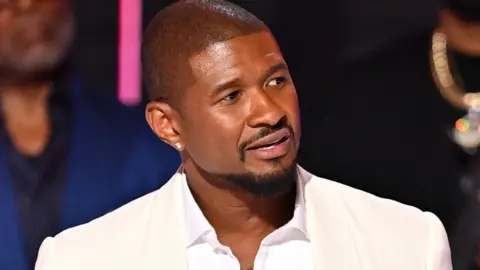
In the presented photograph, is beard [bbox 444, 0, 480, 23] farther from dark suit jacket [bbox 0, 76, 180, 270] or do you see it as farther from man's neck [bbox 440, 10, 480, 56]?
dark suit jacket [bbox 0, 76, 180, 270]

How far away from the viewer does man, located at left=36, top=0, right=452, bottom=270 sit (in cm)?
105

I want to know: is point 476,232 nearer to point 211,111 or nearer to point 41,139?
point 211,111

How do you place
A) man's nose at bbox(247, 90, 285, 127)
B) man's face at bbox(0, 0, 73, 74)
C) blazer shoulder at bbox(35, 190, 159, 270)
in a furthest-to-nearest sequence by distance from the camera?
man's face at bbox(0, 0, 73, 74), blazer shoulder at bbox(35, 190, 159, 270), man's nose at bbox(247, 90, 285, 127)

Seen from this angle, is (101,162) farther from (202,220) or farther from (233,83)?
(233,83)

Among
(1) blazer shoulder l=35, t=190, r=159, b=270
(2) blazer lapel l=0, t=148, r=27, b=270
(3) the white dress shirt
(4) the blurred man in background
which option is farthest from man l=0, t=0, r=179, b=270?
(4) the blurred man in background

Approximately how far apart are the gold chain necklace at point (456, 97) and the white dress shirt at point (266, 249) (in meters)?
0.63

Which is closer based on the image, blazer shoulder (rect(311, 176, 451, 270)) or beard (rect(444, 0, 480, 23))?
blazer shoulder (rect(311, 176, 451, 270))

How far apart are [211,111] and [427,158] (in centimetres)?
73

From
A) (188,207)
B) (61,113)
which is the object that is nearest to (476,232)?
(188,207)

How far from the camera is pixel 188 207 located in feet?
3.77

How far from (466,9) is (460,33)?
6 cm

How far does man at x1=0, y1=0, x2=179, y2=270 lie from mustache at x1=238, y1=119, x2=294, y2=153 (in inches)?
23.5

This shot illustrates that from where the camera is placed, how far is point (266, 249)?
3.65ft

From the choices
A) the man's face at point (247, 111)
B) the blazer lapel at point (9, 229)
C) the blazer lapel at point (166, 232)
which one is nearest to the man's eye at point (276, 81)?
the man's face at point (247, 111)
